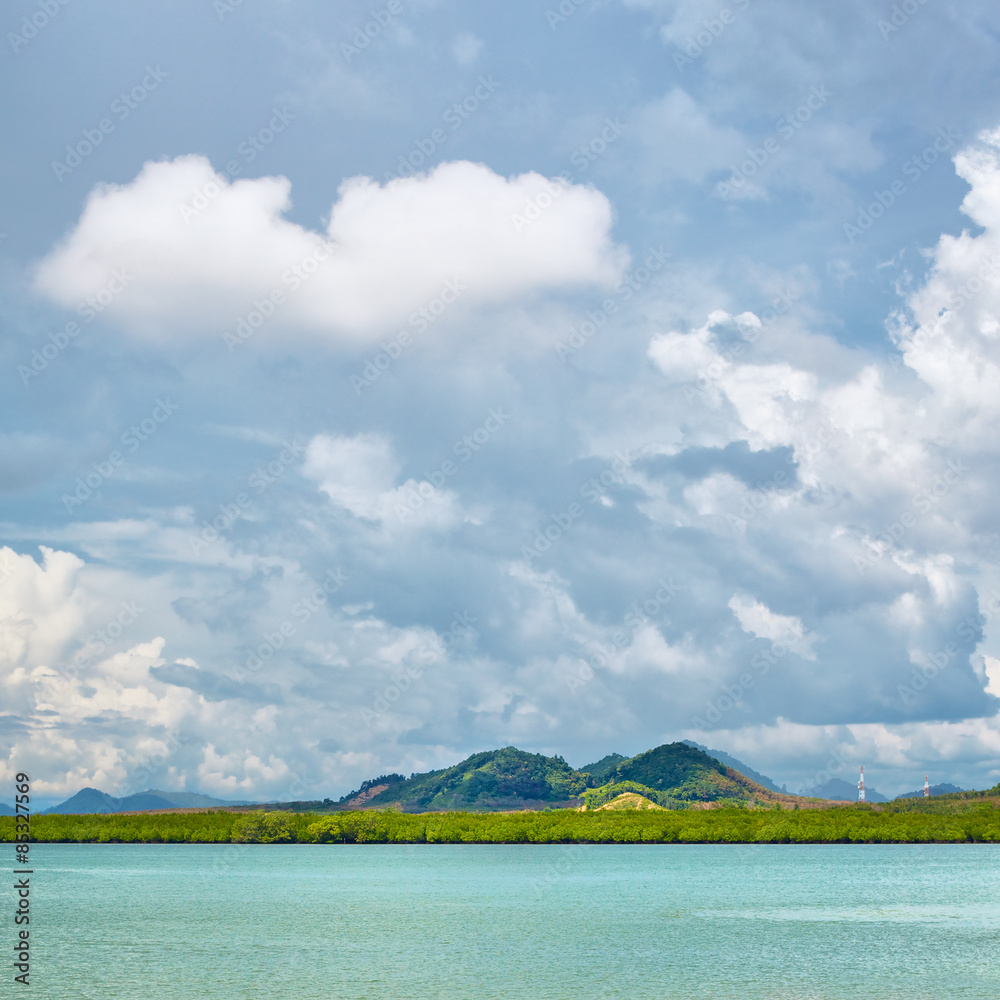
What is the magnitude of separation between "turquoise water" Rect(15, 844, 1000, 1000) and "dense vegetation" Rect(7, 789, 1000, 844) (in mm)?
53622

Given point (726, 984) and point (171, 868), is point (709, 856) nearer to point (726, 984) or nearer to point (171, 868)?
point (171, 868)

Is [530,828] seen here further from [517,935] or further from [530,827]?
[517,935]

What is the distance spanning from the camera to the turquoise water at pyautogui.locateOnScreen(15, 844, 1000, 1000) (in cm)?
3853

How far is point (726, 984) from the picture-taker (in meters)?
38.3

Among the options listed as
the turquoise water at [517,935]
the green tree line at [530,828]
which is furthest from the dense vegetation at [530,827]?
the turquoise water at [517,935]

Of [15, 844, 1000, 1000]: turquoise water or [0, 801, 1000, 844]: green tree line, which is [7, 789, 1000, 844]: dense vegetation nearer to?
[0, 801, 1000, 844]: green tree line

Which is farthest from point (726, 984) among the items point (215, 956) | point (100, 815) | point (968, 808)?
point (968, 808)

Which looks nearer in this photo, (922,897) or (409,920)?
(409,920)

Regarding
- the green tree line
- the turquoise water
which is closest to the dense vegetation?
the green tree line

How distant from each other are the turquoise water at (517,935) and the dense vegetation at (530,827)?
2111 inches

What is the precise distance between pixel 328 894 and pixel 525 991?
47.0 metres

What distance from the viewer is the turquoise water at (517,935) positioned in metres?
38.5

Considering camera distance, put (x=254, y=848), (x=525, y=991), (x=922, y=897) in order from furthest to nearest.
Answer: (x=254, y=848), (x=922, y=897), (x=525, y=991)

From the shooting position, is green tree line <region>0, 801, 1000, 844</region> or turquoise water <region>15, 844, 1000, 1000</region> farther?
green tree line <region>0, 801, 1000, 844</region>
